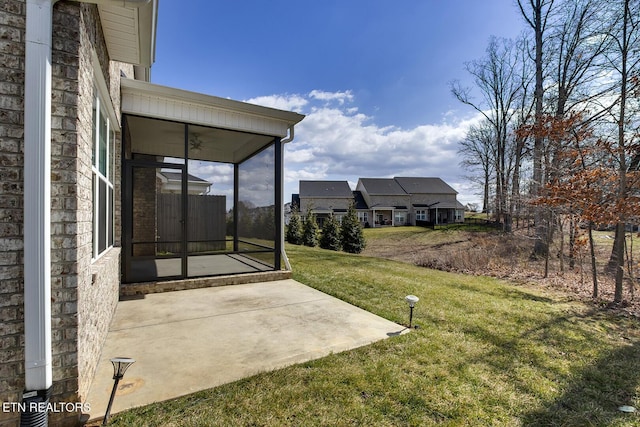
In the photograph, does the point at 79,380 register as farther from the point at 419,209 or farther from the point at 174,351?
the point at 419,209

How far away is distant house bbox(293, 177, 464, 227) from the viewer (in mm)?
32344

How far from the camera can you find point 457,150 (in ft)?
77.5

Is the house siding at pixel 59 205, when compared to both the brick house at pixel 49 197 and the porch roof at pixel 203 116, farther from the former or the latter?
the porch roof at pixel 203 116

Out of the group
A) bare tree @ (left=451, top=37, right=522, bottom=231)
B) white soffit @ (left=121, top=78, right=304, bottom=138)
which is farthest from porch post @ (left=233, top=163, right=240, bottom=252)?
bare tree @ (left=451, top=37, right=522, bottom=231)

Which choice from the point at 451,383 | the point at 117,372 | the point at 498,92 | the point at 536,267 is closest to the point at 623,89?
the point at 536,267

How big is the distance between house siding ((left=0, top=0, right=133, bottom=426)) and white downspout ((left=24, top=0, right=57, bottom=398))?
0.07 m

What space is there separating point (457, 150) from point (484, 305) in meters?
21.3

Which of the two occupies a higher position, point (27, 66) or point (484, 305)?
point (27, 66)

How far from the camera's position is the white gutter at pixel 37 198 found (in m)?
1.72

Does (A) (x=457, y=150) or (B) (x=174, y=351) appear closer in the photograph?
(B) (x=174, y=351)

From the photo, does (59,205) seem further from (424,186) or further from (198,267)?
(424,186)

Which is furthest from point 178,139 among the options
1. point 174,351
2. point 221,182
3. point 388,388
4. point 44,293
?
point 388,388

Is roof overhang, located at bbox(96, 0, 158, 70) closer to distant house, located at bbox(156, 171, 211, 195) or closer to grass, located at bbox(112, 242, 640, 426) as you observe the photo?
grass, located at bbox(112, 242, 640, 426)

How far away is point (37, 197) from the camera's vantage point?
1729mm
